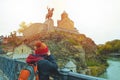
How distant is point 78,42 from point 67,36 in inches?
191

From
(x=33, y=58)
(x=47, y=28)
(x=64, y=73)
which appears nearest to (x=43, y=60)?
(x=33, y=58)

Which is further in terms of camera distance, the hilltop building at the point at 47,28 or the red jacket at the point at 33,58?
the hilltop building at the point at 47,28

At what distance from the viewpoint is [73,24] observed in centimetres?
10500

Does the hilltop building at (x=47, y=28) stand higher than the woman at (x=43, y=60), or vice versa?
the hilltop building at (x=47, y=28)

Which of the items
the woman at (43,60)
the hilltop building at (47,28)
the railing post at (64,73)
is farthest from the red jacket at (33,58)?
the hilltop building at (47,28)

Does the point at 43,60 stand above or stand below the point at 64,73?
above

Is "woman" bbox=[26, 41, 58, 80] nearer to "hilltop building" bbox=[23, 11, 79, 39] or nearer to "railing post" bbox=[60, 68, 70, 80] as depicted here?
"railing post" bbox=[60, 68, 70, 80]

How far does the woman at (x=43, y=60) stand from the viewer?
4273mm

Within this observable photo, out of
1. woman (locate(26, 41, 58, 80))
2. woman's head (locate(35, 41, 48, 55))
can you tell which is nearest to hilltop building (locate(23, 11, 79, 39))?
woman (locate(26, 41, 58, 80))

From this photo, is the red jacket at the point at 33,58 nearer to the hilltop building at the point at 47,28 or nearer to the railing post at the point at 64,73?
the railing post at the point at 64,73

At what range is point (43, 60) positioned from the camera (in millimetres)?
4324

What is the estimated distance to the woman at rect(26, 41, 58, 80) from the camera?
427cm

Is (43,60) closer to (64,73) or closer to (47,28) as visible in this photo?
(64,73)

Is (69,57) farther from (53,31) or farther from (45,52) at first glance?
(45,52)
